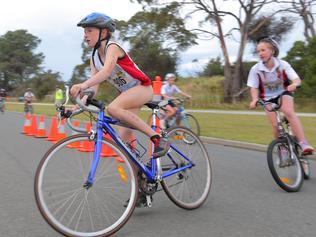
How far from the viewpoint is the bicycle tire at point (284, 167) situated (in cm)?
582

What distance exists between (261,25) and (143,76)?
3269 cm

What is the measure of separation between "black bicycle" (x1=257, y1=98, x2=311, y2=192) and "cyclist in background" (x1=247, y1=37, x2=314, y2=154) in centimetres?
10

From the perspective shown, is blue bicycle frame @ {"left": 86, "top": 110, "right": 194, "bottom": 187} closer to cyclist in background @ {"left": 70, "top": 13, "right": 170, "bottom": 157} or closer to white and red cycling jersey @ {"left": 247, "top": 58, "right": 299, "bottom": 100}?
cyclist in background @ {"left": 70, "top": 13, "right": 170, "bottom": 157}

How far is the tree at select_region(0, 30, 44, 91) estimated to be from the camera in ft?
380

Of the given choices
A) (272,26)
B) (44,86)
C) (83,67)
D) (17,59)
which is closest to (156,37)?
(272,26)

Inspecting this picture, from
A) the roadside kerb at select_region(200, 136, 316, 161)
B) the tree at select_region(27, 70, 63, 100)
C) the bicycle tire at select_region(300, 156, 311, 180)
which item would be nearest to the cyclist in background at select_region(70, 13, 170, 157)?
the bicycle tire at select_region(300, 156, 311, 180)

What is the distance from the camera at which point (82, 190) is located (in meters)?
4.11

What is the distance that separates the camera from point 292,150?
6121 millimetres

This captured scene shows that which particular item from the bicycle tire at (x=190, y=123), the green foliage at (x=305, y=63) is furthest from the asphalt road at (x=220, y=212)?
the green foliage at (x=305, y=63)

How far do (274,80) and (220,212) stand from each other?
2.19 metres

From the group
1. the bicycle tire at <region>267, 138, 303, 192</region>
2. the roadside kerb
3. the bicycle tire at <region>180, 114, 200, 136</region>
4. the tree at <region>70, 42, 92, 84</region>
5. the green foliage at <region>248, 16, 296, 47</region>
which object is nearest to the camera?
the bicycle tire at <region>267, 138, 303, 192</region>

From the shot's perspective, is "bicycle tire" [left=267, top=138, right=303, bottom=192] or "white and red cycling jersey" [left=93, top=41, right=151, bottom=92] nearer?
"white and red cycling jersey" [left=93, top=41, right=151, bottom=92]

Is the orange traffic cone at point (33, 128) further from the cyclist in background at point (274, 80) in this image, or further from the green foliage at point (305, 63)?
the green foliage at point (305, 63)

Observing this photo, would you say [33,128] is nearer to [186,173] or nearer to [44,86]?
[186,173]
